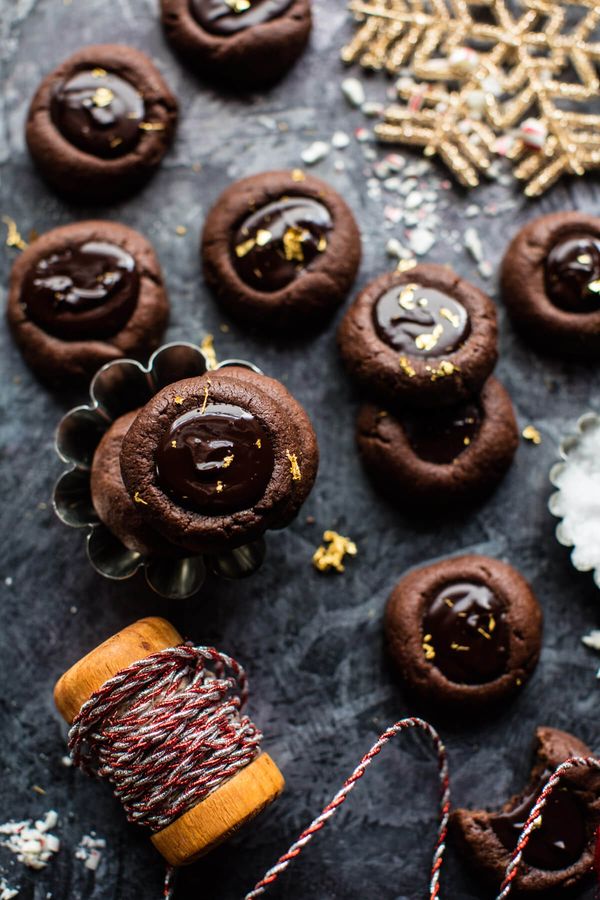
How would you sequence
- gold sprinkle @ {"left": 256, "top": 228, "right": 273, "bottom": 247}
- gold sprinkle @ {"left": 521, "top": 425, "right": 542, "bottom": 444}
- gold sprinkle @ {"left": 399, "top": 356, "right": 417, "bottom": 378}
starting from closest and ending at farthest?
gold sprinkle @ {"left": 399, "top": 356, "right": 417, "bottom": 378} < gold sprinkle @ {"left": 256, "top": 228, "right": 273, "bottom": 247} < gold sprinkle @ {"left": 521, "top": 425, "right": 542, "bottom": 444}

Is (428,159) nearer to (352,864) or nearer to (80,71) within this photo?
(80,71)

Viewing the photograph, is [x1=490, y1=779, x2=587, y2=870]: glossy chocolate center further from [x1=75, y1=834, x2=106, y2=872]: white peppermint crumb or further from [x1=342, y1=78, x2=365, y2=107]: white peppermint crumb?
[x1=342, y1=78, x2=365, y2=107]: white peppermint crumb

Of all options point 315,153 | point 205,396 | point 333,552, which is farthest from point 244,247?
point 333,552

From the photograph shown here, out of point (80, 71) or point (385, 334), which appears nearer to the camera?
point (385, 334)

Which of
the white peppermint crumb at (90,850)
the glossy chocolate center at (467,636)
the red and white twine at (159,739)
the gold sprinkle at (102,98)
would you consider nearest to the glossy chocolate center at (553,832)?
the glossy chocolate center at (467,636)

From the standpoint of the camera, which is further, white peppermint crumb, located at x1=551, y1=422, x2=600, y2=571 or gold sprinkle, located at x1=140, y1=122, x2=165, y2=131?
gold sprinkle, located at x1=140, y1=122, x2=165, y2=131

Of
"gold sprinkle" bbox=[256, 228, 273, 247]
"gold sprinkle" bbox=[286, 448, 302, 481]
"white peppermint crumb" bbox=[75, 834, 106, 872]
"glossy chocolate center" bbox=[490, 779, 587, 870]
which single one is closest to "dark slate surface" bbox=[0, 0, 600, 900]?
"white peppermint crumb" bbox=[75, 834, 106, 872]

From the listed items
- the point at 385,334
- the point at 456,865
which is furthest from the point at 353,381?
the point at 456,865

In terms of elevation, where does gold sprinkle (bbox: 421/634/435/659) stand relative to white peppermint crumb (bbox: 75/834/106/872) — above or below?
above
